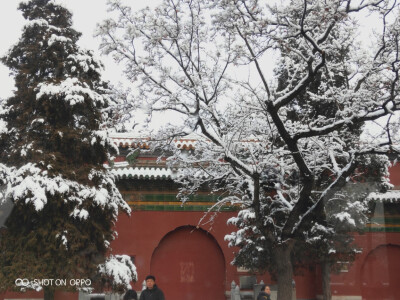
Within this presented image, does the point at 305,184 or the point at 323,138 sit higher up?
the point at 323,138

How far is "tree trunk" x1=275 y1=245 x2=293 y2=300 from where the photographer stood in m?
9.45

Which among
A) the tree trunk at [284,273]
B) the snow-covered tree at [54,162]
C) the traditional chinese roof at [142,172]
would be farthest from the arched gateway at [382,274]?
the snow-covered tree at [54,162]

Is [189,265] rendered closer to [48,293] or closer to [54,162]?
[48,293]

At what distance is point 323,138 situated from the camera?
9.78 m

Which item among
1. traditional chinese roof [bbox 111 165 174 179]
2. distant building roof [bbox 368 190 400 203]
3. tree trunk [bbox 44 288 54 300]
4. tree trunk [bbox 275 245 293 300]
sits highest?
traditional chinese roof [bbox 111 165 174 179]

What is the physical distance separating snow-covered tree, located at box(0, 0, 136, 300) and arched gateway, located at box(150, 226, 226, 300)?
3733 mm

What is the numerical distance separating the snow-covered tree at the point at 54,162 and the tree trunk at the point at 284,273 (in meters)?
3.14

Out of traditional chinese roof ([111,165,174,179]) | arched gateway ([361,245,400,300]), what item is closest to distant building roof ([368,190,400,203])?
arched gateway ([361,245,400,300])

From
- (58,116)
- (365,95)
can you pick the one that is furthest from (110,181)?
(365,95)

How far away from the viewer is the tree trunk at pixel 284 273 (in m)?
9.45

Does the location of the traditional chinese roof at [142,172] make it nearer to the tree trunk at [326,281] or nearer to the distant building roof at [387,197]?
the tree trunk at [326,281]

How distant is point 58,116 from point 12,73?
1.42 m

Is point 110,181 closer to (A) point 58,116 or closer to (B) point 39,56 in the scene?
(A) point 58,116

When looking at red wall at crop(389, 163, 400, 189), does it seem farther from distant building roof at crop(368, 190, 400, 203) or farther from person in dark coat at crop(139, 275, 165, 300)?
person in dark coat at crop(139, 275, 165, 300)
